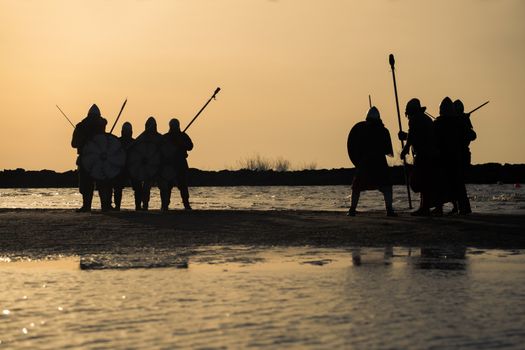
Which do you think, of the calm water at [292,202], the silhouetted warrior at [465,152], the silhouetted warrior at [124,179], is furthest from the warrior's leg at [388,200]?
the silhouetted warrior at [124,179]

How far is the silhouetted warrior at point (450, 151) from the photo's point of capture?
61.8 ft

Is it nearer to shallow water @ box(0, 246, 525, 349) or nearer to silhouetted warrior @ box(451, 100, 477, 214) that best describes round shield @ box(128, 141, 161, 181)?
silhouetted warrior @ box(451, 100, 477, 214)

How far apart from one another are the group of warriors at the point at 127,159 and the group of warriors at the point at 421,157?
4.84m

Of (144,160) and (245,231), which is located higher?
(144,160)

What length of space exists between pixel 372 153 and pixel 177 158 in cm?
535

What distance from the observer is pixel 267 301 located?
8.37 m

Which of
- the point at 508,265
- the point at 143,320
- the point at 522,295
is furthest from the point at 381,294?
the point at 508,265

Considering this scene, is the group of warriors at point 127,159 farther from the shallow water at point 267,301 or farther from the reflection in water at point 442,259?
the reflection in water at point 442,259

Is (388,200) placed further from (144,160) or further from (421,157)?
(144,160)

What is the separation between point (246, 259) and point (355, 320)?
15.0 feet

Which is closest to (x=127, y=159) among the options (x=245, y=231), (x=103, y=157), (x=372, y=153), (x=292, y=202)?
(x=103, y=157)

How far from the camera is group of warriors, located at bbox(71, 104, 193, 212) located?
21.9m

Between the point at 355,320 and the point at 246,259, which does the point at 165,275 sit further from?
the point at 355,320

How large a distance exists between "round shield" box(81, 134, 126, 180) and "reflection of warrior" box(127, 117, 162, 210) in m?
0.51
